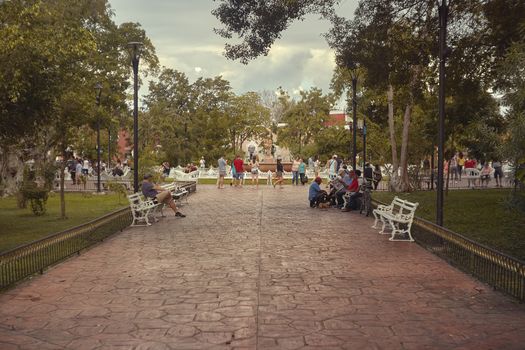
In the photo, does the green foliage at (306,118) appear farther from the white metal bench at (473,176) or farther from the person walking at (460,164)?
the white metal bench at (473,176)

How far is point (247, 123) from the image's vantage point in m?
64.6

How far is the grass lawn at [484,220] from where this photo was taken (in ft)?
40.5

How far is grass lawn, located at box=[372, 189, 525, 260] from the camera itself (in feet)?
40.5

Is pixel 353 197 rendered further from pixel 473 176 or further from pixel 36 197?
pixel 473 176

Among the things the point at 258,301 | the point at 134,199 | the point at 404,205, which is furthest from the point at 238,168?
the point at 258,301

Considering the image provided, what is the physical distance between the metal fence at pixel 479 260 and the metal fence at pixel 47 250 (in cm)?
602

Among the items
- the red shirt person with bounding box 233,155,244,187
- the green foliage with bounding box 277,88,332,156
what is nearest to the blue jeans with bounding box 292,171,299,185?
the red shirt person with bounding box 233,155,244,187

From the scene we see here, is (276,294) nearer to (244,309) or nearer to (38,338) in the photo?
(244,309)

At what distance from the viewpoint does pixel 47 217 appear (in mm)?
17469

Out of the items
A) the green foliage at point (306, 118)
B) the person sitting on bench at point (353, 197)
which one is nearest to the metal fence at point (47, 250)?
the person sitting on bench at point (353, 197)

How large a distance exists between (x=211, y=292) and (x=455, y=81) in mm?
13798

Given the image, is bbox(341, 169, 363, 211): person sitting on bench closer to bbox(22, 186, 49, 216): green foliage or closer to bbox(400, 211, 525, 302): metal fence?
bbox(400, 211, 525, 302): metal fence

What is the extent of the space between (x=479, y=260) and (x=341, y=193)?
1077 cm

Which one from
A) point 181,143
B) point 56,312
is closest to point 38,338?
point 56,312
